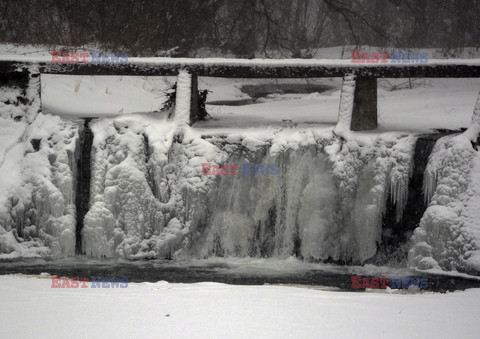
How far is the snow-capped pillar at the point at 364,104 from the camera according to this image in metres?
5.70

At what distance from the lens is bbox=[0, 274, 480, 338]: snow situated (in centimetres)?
317

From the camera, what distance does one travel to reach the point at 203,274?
17.5ft

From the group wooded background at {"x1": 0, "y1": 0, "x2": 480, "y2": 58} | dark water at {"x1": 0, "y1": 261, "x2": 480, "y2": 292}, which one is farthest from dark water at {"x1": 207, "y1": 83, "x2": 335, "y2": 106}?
dark water at {"x1": 0, "y1": 261, "x2": 480, "y2": 292}

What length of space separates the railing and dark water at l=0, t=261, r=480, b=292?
1248mm

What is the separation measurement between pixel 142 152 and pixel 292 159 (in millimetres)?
1255

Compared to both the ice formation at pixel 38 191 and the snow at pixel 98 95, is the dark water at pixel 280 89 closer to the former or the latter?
the snow at pixel 98 95

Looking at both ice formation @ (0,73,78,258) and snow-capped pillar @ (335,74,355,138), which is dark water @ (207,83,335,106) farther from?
ice formation @ (0,73,78,258)

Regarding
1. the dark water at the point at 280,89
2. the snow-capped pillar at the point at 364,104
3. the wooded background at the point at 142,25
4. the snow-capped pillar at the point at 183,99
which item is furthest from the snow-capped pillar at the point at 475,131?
the wooded background at the point at 142,25

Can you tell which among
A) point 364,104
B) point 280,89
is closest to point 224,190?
point 364,104

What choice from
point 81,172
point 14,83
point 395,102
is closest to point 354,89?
point 81,172

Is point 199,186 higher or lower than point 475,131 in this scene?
lower

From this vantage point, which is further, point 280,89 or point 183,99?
point 280,89

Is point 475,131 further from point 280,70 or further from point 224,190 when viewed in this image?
point 224,190

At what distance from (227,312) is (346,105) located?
8.86ft
